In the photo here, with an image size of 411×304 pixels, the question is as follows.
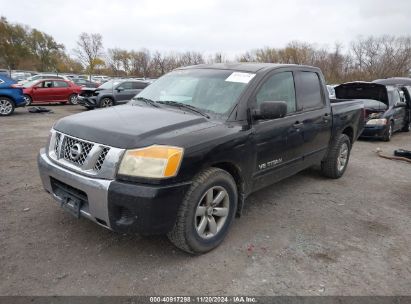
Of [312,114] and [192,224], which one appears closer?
[192,224]

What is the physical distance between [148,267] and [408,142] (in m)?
9.47

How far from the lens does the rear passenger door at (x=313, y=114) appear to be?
170 inches

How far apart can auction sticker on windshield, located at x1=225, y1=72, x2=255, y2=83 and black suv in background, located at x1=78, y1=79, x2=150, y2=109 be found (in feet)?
37.7

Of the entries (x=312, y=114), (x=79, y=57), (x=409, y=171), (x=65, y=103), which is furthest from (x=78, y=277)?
(x=79, y=57)

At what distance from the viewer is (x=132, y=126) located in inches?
112

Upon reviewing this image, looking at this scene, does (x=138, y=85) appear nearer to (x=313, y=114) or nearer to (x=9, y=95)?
(x=9, y=95)

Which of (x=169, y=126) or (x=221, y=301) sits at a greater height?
(x=169, y=126)

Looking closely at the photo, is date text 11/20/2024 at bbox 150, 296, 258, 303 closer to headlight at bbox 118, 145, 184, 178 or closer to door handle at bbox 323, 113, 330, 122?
headlight at bbox 118, 145, 184, 178

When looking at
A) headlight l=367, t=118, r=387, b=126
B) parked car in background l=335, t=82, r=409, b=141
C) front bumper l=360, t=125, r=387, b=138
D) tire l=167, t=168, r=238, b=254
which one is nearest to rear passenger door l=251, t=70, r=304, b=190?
tire l=167, t=168, r=238, b=254

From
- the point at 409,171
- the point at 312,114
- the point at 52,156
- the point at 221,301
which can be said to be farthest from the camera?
the point at 409,171

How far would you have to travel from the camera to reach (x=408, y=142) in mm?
9602

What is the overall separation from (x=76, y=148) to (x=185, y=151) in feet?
3.24

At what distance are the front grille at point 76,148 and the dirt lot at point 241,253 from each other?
0.86m

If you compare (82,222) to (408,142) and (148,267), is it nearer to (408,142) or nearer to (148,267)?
(148,267)
